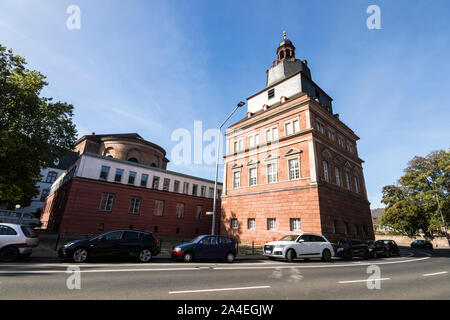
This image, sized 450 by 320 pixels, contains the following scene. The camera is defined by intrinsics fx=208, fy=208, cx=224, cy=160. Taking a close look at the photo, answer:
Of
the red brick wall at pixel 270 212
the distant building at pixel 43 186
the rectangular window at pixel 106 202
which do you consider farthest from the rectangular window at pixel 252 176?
the distant building at pixel 43 186

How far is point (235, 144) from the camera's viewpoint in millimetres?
29109

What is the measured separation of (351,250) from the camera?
1591 cm

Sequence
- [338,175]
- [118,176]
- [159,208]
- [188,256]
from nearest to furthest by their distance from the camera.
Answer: [188,256] < [338,175] < [118,176] < [159,208]

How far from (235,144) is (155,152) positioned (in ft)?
68.4

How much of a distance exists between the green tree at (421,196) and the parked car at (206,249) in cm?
4278

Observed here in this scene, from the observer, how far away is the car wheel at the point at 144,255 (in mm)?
10820

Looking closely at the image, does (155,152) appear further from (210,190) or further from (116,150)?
(210,190)

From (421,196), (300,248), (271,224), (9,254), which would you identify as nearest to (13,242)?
(9,254)

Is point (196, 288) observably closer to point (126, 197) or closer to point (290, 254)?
point (290, 254)

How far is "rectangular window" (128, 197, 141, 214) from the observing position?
27325 millimetres

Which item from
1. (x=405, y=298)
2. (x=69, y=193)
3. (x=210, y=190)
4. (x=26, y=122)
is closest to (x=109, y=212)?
(x=69, y=193)

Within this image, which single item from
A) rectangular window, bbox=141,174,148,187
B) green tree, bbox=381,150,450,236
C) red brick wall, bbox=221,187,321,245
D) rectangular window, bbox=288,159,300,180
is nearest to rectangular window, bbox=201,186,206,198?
red brick wall, bbox=221,187,321,245

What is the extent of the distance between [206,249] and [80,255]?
610cm
